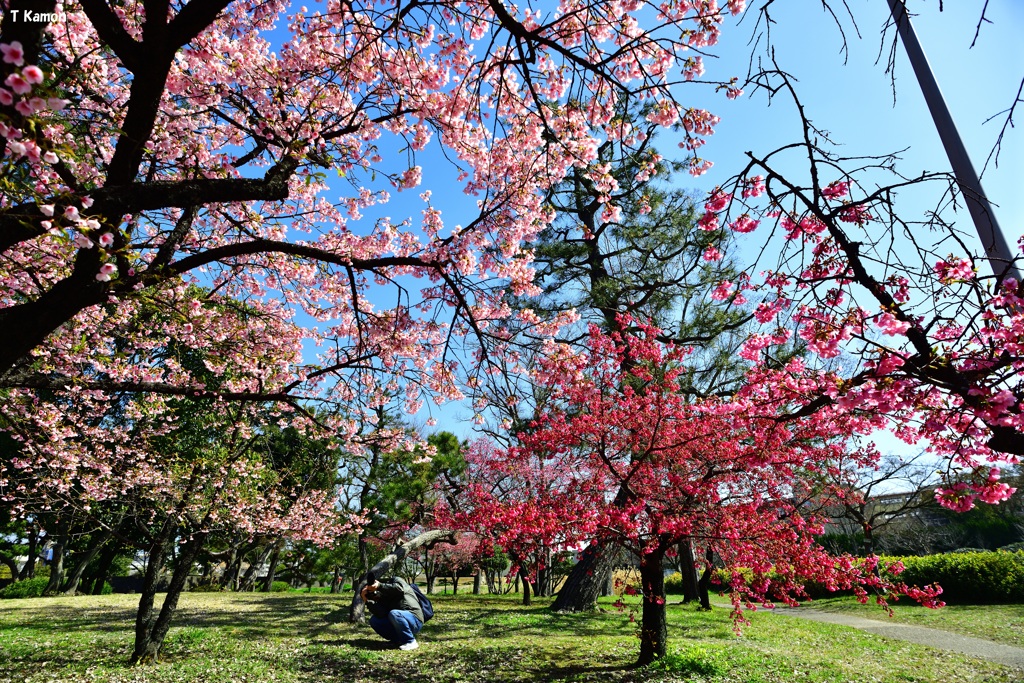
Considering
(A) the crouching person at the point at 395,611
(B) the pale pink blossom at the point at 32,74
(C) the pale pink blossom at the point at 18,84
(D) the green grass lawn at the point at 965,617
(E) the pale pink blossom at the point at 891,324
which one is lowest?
(D) the green grass lawn at the point at 965,617

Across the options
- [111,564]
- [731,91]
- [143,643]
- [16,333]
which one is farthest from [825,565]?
[111,564]

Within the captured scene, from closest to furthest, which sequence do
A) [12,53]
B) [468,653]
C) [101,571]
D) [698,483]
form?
[12,53]
[698,483]
[468,653]
[101,571]

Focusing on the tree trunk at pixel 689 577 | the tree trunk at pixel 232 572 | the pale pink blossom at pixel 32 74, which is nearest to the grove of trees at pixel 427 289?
the pale pink blossom at pixel 32 74

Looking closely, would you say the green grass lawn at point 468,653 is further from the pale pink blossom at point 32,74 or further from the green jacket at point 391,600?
the pale pink blossom at point 32,74

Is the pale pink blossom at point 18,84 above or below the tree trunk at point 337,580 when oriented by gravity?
above

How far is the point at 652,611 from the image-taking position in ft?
22.6

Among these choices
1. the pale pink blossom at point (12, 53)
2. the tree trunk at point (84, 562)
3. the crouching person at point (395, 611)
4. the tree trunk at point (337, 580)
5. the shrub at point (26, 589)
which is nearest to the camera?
the pale pink blossom at point (12, 53)

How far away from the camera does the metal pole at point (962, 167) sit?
130 inches

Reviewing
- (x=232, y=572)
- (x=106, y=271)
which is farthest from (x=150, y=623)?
(x=232, y=572)

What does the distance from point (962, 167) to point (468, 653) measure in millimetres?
8307

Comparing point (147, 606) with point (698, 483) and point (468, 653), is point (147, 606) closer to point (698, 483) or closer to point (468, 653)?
point (468, 653)

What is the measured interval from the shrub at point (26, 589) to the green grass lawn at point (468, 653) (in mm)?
11101

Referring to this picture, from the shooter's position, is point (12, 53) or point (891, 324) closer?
point (12, 53)

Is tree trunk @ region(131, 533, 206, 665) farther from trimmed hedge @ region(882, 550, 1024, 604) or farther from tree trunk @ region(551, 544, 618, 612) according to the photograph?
trimmed hedge @ region(882, 550, 1024, 604)
